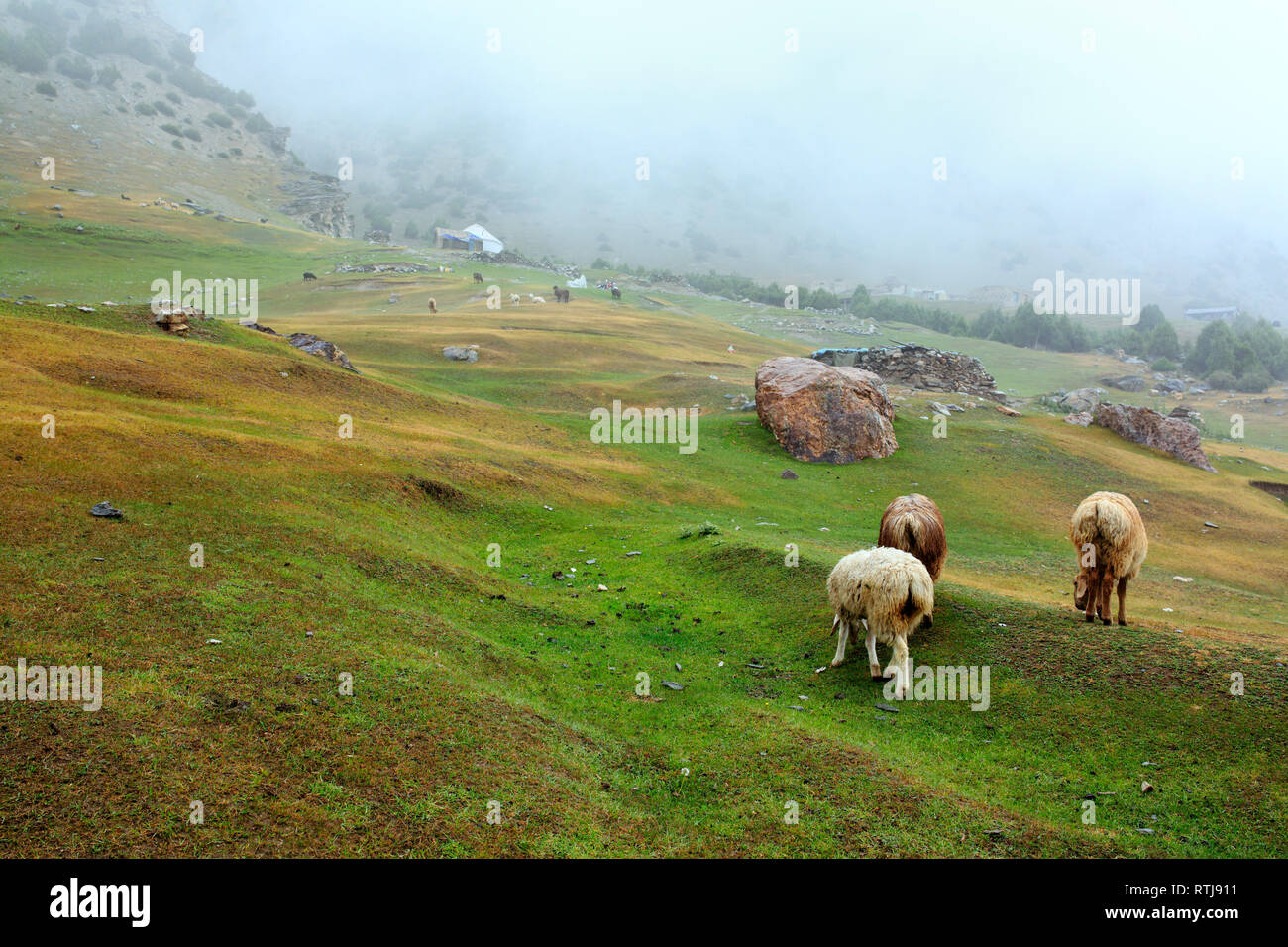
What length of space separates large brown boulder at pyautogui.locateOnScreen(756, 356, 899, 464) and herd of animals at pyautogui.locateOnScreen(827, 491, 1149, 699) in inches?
697

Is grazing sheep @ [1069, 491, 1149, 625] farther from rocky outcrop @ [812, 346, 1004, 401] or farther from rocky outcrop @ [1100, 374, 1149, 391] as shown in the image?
rocky outcrop @ [1100, 374, 1149, 391]

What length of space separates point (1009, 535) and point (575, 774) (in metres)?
22.4

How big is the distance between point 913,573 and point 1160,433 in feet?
113

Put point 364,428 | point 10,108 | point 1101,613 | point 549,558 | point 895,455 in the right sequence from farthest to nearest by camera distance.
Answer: point 10,108 < point 895,455 < point 364,428 < point 549,558 < point 1101,613

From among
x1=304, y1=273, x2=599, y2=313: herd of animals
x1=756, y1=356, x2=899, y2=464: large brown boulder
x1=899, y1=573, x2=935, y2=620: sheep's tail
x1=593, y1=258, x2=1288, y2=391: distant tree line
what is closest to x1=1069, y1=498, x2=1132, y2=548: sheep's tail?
x1=899, y1=573, x2=935, y2=620: sheep's tail

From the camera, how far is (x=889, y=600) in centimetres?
1238

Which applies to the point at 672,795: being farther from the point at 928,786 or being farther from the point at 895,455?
the point at 895,455

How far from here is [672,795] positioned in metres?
Answer: 9.27

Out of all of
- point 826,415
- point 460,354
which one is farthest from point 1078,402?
point 460,354

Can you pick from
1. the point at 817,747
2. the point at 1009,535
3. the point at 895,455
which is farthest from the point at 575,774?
the point at 895,455

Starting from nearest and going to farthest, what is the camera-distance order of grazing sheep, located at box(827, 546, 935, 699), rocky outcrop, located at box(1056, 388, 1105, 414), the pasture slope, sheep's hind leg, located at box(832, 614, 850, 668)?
the pasture slope → grazing sheep, located at box(827, 546, 935, 699) → sheep's hind leg, located at box(832, 614, 850, 668) → rocky outcrop, located at box(1056, 388, 1105, 414)

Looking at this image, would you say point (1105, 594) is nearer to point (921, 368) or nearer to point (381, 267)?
point (921, 368)

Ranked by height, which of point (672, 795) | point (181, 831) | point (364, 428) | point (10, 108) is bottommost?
point (672, 795)

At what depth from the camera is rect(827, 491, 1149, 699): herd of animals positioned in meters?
12.5
